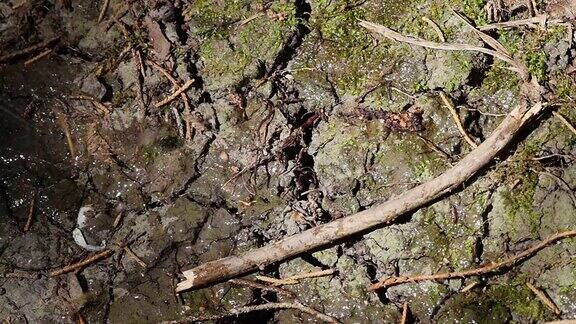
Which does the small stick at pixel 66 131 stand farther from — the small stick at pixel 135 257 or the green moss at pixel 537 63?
the green moss at pixel 537 63

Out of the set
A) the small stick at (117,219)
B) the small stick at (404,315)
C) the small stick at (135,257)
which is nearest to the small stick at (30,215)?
the small stick at (117,219)

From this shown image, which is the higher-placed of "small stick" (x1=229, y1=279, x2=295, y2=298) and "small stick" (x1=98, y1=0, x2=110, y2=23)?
"small stick" (x1=98, y1=0, x2=110, y2=23)

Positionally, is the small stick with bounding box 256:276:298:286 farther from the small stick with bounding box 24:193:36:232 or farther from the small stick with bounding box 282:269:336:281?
the small stick with bounding box 24:193:36:232

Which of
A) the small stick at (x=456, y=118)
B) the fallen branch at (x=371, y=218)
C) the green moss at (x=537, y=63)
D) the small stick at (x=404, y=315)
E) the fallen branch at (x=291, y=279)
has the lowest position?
the small stick at (x=404, y=315)

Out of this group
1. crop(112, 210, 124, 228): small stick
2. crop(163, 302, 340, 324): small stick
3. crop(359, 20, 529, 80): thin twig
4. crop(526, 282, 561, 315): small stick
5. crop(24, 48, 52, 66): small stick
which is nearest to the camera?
crop(526, 282, 561, 315): small stick

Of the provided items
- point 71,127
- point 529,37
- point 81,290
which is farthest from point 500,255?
point 71,127

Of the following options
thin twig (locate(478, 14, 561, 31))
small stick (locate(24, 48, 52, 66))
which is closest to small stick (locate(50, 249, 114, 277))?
small stick (locate(24, 48, 52, 66))
